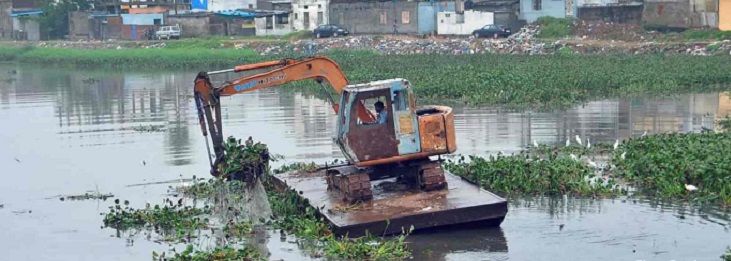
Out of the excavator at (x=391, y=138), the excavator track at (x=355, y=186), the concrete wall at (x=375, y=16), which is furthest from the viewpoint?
the concrete wall at (x=375, y=16)

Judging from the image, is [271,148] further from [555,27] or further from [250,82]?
[555,27]

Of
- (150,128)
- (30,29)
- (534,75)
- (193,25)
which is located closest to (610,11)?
(534,75)

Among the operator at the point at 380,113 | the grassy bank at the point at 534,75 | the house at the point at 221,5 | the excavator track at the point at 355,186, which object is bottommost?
the excavator track at the point at 355,186

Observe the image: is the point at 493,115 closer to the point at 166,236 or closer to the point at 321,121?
the point at 321,121

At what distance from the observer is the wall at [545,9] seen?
63219mm

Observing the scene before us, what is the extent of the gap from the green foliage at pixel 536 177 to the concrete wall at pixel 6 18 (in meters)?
76.1

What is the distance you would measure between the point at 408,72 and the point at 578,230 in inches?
1033

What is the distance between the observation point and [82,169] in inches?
872

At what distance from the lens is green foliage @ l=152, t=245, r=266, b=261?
1374cm

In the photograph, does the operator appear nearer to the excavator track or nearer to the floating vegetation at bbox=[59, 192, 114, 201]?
the excavator track

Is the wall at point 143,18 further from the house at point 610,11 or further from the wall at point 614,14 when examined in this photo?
the wall at point 614,14

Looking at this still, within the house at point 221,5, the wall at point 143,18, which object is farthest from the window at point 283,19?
the wall at point 143,18

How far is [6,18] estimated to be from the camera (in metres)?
89.4

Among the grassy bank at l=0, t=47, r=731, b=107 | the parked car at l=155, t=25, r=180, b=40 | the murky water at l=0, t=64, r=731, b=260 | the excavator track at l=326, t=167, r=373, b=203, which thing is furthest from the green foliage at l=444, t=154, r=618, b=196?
the parked car at l=155, t=25, r=180, b=40
